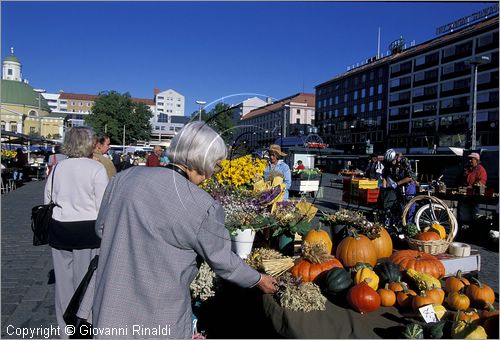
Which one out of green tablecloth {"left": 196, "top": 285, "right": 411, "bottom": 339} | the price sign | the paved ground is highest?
the price sign

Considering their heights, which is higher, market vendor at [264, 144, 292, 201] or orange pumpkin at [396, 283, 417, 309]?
market vendor at [264, 144, 292, 201]

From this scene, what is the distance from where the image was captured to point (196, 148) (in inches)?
73.5

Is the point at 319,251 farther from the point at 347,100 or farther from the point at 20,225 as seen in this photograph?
the point at 347,100

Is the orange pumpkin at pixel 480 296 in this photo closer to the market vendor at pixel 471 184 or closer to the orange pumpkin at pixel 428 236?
the orange pumpkin at pixel 428 236

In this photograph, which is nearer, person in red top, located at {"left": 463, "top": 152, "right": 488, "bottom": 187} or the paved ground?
the paved ground

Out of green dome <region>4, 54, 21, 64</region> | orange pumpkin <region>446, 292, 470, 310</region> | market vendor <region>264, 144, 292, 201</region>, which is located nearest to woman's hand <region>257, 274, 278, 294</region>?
orange pumpkin <region>446, 292, 470, 310</region>

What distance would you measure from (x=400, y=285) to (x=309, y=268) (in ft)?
2.24

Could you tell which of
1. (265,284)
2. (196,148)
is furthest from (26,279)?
(196,148)

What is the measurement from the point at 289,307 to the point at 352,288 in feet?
1.49

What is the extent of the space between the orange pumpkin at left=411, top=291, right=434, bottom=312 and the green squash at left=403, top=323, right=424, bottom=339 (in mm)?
279

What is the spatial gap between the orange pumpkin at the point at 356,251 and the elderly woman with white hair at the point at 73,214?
220 centimetres

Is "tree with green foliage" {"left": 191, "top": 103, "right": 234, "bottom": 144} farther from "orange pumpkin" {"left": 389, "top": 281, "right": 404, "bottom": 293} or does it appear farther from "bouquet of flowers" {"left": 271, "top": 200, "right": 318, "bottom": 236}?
"orange pumpkin" {"left": 389, "top": 281, "right": 404, "bottom": 293}

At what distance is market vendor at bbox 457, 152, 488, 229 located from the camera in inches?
353

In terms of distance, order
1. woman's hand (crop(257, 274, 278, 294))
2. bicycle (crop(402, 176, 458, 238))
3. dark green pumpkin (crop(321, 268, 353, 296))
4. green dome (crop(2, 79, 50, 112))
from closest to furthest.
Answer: woman's hand (crop(257, 274, 278, 294)), dark green pumpkin (crop(321, 268, 353, 296)), bicycle (crop(402, 176, 458, 238)), green dome (crop(2, 79, 50, 112))
